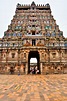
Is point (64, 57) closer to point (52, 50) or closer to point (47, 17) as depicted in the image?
point (52, 50)

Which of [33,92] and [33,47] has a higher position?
[33,47]

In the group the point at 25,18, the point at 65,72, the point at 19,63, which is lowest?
the point at 65,72

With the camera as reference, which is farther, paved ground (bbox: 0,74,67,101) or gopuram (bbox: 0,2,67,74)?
gopuram (bbox: 0,2,67,74)

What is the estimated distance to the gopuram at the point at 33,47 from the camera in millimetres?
34597

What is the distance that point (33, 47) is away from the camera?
115 feet

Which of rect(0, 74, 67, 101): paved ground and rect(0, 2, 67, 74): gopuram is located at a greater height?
rect(0, 2, 67, 74): gopuram

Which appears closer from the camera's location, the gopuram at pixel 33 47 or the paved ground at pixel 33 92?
the paved ground at pixel 33 92

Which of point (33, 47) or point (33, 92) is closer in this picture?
point (33, 92)

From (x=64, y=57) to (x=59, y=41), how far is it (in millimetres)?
5235

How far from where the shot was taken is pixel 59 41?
124 feet

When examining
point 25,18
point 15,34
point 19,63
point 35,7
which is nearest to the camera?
point 19,63

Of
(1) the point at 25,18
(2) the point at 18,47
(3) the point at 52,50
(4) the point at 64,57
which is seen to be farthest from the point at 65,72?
(1) the point at 25,18

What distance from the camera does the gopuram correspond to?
34597mm

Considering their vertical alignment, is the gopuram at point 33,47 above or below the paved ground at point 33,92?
above
